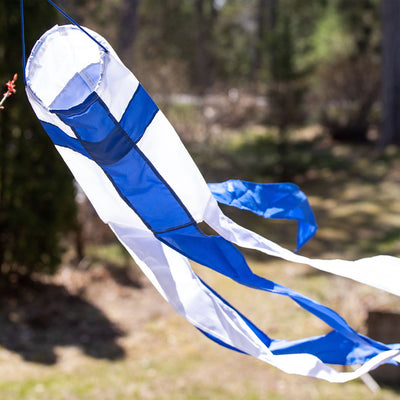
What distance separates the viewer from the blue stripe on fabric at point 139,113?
183 cm

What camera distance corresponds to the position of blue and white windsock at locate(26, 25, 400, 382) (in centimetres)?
182

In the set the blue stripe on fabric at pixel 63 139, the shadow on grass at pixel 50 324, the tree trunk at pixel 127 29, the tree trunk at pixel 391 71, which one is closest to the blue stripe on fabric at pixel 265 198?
the blue stripe on fabric at pixel 63 139

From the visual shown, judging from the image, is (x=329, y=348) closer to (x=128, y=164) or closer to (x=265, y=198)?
(x=265, y=198)

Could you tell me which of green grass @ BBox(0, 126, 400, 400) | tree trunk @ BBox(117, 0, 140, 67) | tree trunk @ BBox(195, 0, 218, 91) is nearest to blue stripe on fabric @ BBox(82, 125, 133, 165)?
green grass @ BBox(0, 126, 400, 400)

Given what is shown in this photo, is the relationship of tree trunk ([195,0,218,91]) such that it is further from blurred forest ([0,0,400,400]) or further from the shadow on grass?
the shadow on grass

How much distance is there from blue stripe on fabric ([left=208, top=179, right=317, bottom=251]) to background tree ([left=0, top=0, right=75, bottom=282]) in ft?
13.6

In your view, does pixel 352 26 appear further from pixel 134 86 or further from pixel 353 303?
pixel 134 86

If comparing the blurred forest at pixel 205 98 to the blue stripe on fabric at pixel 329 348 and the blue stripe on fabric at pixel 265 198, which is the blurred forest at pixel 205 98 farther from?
the blue stripe on fabric at pixel 329 348

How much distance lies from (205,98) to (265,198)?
10594mm

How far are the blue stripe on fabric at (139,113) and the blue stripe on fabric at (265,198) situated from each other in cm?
45

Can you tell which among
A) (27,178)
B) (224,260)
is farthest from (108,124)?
(27,178)

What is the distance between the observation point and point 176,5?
22.0 metres

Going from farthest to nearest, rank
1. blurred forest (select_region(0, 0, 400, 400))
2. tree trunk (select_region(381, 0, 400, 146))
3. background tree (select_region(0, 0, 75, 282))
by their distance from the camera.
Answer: tree trunk (select_region(381, 0, 400, 146)) < background tree (select_region(0, 0, 75, 282)) < blurred forest (select_region(0, 0, 400, 400))

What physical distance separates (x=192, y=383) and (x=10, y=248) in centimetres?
261
